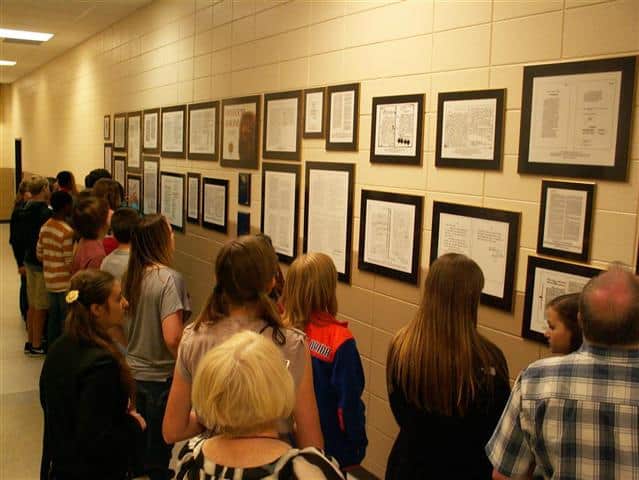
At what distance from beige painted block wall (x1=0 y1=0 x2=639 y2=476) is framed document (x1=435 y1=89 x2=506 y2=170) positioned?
1.7 inches

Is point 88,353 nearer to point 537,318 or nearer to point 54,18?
point 537,318

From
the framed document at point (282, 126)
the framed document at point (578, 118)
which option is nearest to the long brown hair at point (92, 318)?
the framed document at point (578, 118)

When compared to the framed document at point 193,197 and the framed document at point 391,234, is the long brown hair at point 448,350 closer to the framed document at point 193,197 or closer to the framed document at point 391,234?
the framed document at point 391,234

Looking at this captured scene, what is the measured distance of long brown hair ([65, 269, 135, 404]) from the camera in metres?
2.23

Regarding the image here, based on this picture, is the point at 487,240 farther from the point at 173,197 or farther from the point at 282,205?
the point at 173,197

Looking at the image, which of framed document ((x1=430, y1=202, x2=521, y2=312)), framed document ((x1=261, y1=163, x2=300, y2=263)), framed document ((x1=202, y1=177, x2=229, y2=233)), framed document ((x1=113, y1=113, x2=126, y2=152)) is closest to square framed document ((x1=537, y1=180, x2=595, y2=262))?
framed document ((x1=430, y1=202, x2=521, y2=312))

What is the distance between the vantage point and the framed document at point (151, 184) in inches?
253

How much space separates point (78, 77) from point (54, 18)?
76.7 inches

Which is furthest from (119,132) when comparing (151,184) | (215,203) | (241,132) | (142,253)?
(142,253)

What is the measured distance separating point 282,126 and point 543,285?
2.27m

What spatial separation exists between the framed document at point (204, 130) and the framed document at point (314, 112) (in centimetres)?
139

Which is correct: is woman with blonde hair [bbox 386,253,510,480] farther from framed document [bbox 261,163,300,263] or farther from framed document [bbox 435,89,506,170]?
framed document [bbox 261,163,300,263]

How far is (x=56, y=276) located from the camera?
4.71 m

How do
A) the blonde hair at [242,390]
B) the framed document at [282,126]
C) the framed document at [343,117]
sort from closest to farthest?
the blonde hair at [242,390] → the framed document at [343,117] → the framed document at [282,126]
